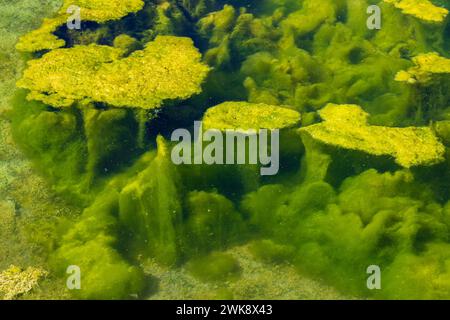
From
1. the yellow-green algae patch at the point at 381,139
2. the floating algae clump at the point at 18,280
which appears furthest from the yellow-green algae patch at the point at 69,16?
the yellow-green algae patch at the point at 381,139

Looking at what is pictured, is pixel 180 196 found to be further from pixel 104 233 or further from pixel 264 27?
pixel 264 27

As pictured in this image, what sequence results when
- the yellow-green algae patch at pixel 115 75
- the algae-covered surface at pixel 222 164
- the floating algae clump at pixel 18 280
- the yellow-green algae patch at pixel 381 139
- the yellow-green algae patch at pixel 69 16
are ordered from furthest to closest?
the yellow-green algae patch at pixel 69 16, the yellow-green algae patch at pixel 115 75, the yellow-green algae patch at pixel 381 139, the algae-covered surface at pixel 222 164, the floating algae clump at pixel 18 280

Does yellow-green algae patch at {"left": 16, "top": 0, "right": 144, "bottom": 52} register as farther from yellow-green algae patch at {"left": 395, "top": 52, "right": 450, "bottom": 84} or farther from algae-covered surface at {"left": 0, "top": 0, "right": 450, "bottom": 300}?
yellow-green algae patch at {"left": 395, "top": 52, "right": 450, "bottom": 84}

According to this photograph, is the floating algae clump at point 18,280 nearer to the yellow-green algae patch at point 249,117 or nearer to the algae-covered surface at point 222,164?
the algae-covered surface at point 222,164

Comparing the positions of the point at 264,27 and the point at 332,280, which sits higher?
the point at 264,27

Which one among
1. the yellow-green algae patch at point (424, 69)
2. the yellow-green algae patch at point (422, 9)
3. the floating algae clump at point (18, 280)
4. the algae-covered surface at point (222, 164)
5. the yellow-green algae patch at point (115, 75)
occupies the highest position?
the yellow-green algae patch at point (422, 9)

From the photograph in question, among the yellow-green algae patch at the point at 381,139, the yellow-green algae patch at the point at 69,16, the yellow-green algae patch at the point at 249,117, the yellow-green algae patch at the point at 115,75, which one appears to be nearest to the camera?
the yellow-green algae patch at the point at 381,139
